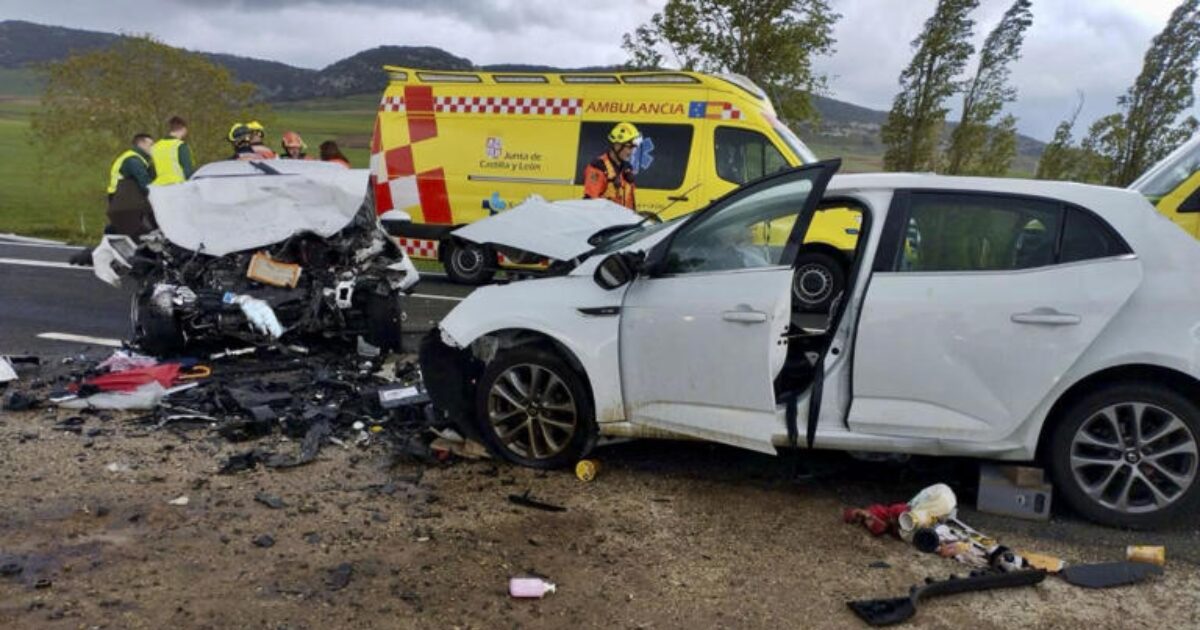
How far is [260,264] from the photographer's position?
640 cm

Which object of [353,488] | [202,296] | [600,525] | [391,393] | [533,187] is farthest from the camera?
[533,187]

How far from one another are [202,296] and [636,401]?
3.82 meters

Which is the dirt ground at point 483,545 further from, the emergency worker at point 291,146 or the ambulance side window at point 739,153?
the ambulance side window at point 739,153

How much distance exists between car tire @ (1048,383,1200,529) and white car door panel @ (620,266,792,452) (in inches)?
52.6

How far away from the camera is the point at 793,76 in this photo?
16.5 metres

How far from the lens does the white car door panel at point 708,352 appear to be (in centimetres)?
389

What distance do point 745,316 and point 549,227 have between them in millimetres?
2040

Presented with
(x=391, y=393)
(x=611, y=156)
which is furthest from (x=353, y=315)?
(x=611, y=156)

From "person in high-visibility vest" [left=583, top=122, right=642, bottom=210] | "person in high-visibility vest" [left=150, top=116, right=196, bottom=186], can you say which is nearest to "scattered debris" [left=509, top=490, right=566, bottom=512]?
"person in high-visibility vest" [left=583, top=122, right=642, bottom=210]

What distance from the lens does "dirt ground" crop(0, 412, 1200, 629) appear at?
3.10m

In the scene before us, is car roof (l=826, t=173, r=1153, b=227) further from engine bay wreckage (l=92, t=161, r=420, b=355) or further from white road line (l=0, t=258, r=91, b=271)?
white road line (l=0, t=258, r=91, b=271)

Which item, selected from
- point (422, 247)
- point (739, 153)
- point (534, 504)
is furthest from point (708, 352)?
point (422, 247)

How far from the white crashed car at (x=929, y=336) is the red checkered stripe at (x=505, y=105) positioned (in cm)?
672

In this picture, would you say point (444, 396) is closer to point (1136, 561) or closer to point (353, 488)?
point (353, 488)
